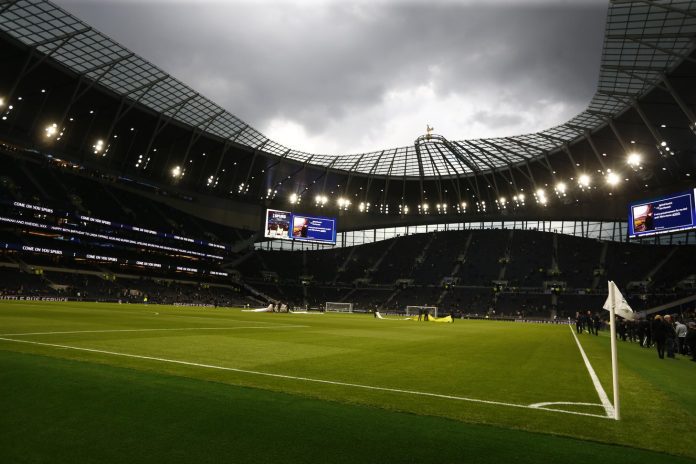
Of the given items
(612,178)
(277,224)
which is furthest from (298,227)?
(612,178)

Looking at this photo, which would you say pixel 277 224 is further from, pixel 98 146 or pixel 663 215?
pixel 663 215

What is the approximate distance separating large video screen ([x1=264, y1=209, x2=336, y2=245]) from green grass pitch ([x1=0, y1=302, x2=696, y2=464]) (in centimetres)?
5781

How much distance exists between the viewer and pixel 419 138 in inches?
2630

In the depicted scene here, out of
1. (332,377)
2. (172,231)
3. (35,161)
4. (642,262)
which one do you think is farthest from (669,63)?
(35,161)

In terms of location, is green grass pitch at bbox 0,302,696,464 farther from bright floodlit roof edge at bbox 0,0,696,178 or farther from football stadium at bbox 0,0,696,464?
bright floodlit roof edge at bbox 0,0,696,178

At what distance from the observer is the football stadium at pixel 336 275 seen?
541 cm

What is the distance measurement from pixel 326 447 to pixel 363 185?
8817 cm

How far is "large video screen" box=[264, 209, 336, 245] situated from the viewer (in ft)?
228

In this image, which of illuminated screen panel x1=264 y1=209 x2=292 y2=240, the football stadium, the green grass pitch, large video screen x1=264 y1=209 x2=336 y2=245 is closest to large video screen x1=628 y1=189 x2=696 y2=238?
the football stadium

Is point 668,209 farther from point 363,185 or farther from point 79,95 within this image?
point 79,95

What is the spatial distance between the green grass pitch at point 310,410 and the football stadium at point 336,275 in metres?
0.05

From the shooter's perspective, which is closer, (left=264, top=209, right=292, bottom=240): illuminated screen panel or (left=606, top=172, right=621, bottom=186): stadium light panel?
(left=606, top=172, right=621, bottom=186): stadium light panel

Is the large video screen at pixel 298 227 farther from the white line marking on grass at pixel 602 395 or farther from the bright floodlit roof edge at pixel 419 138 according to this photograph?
the white line marking on grass at pixel 602 395

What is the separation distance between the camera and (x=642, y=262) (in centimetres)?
6850
